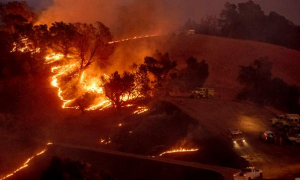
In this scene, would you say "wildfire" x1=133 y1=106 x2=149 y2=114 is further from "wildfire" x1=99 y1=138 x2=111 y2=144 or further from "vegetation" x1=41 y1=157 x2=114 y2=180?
"vegetation" x1=41 y1=157 x2=114 y2=180

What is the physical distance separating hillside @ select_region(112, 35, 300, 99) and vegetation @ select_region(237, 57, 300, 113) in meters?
6.06

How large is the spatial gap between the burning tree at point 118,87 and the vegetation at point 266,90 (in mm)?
18078

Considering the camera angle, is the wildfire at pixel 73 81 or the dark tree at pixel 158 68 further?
the dark tree at pixel 158 68

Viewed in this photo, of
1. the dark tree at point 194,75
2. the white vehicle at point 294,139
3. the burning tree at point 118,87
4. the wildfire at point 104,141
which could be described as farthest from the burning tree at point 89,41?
the white vehicle at point 294,139

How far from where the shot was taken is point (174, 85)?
5962cm

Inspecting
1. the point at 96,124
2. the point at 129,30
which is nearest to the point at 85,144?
the point at 96,124

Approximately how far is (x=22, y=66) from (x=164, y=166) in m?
33.8

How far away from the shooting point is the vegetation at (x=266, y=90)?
57.1 m

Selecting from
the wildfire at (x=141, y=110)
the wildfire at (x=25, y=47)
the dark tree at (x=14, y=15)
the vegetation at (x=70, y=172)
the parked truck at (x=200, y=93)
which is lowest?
the wildfire at (x=141, y=110)

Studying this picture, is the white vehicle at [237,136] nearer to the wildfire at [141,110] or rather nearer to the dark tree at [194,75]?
the wildfire at [141,110]

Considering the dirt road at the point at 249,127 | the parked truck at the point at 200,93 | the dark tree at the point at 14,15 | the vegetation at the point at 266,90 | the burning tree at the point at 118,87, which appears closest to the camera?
the dirt road at the point at 249,127

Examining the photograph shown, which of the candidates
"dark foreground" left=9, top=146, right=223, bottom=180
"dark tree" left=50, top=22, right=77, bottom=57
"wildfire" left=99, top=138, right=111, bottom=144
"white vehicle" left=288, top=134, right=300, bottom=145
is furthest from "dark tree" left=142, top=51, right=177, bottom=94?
"white vehicle" left=288, top=134, right=300, bottom=145

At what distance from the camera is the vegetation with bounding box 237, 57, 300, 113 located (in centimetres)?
5706

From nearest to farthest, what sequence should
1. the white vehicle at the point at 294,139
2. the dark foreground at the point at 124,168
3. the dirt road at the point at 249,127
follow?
the dark foreground at the point at 124,168 < the dirt road at the point at 249,127 < the white vehicle at the point at 294,139
